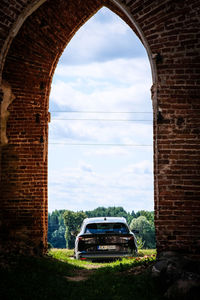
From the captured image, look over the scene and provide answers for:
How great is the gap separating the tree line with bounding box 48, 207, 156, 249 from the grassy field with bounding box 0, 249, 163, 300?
102ft

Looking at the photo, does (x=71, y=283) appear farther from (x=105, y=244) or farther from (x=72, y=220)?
(x=72, y=220)

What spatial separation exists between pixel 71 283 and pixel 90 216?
51431mm

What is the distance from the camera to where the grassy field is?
5.79 m

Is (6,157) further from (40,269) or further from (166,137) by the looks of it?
(166,137)

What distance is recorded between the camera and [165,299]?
5375 millimetres

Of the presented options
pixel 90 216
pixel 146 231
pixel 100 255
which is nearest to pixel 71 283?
pixel 100 255

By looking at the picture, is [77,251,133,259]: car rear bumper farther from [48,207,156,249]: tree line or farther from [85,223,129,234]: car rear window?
[48,207,156,249]: tree line

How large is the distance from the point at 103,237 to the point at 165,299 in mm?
4240

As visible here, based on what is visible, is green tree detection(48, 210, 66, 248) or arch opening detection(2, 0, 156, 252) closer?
arch opening detection(2, 0, 156, 252)

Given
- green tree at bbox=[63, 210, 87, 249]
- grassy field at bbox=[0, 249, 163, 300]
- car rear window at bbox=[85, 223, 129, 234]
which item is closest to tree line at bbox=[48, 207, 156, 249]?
green tree at bbox=[63, 210, 87, 249]

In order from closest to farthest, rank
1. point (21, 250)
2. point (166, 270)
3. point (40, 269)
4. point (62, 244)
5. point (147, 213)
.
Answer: point (166, 270) < point (40, 269) < point (21, 250) < point (147, 213) < point (62, 244)

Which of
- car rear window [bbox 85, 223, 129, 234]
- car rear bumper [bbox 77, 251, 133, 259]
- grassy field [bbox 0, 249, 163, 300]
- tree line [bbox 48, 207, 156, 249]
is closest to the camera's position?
grassy field [bbox 0, 249, 163, 300]

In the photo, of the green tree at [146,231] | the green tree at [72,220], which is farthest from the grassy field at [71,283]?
the green tree at [146,231]

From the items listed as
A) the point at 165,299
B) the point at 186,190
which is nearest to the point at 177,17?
the point at 186,190
